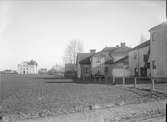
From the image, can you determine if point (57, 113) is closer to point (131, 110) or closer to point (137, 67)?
point (131, 110)

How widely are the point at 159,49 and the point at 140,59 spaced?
1173 cm

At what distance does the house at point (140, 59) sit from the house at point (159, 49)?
6.85 m

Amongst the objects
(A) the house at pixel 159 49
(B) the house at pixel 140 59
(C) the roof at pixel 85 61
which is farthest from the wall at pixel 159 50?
(C) the roof at pixel 85 61

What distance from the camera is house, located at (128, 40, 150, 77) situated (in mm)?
34812

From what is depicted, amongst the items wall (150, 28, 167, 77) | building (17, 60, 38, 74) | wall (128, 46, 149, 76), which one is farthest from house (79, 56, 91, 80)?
building (17, 60, 38, 74)

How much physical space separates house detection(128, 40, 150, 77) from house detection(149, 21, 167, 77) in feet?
22.5

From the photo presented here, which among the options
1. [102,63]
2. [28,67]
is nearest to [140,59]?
[102,63]

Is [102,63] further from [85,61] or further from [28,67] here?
[28,67]

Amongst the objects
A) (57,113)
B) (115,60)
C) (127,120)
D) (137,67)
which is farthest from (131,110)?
(115,60)

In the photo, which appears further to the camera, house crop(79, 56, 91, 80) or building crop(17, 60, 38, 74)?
building crop(17, 60, 38, 74)

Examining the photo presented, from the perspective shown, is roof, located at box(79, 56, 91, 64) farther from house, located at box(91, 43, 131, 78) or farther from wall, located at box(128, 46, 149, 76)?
wall, located at box(128, 46, 149, 76)

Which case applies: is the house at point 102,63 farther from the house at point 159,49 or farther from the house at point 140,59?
the house at point 159,49

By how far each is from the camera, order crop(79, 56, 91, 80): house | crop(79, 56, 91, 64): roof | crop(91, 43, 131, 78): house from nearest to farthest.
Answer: crop(91, 43, 131, 78): house < crop(79, 56, 91, 80): house < crop(79, 56, 91, 64): roof

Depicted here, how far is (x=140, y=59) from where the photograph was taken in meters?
37.3
